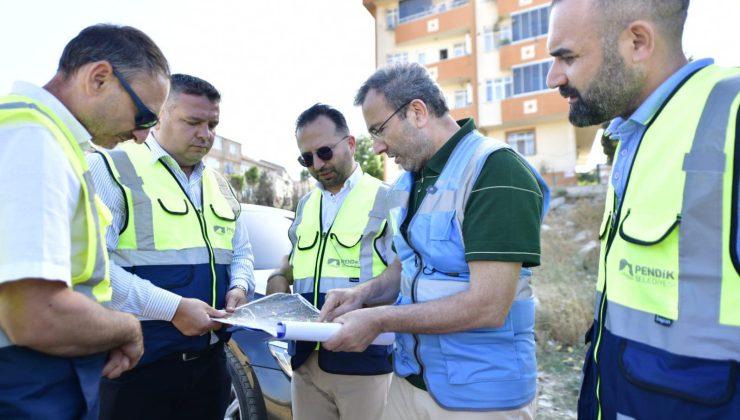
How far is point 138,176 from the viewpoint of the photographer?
7.58ft

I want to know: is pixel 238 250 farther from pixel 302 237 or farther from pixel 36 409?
pixel 36 409

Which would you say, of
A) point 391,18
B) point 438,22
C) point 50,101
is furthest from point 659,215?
point 391,18

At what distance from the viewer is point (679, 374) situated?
107 cm

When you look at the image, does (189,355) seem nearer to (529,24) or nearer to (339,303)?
(339,303)

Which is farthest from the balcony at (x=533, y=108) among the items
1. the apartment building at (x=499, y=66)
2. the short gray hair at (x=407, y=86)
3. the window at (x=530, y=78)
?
the short gray hair at (x=407, y=86)

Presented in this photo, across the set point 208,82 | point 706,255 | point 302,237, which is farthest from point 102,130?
point 706,255

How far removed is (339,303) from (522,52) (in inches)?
919

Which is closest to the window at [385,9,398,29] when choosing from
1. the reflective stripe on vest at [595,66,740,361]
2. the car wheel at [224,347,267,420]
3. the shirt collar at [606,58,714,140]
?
the car wheel at [224,347,267,420]

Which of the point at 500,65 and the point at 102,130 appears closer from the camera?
the point at 102,130

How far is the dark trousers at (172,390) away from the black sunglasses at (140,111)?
3.92 ft

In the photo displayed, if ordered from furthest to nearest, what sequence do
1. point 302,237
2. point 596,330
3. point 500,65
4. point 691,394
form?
point 500,65, point 302,237, point 596,330, point 691,394

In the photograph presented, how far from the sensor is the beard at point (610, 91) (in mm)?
1326

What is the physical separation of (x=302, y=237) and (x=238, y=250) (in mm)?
369

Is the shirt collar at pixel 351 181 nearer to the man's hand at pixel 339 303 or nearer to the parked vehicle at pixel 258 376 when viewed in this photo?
the man's hand at pixel 339 303
